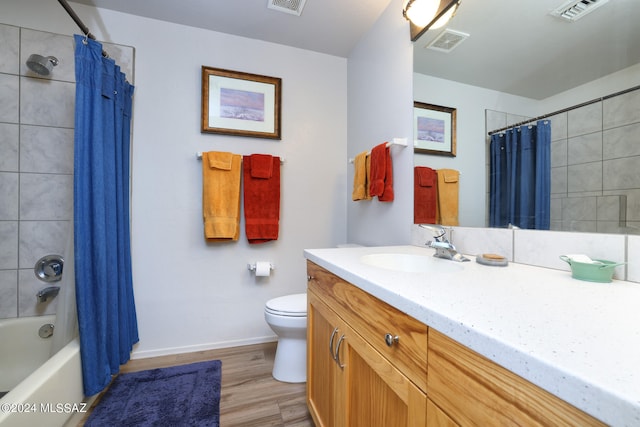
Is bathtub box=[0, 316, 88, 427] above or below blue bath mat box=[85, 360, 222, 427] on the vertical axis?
above

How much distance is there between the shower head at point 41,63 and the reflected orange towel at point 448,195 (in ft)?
7.65

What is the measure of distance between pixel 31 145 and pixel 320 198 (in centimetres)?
184

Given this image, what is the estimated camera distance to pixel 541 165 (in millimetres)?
910

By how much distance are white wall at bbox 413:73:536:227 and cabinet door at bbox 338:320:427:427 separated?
753 millimetres

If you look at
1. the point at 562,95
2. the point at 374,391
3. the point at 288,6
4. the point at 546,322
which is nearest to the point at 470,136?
the point at 562,95

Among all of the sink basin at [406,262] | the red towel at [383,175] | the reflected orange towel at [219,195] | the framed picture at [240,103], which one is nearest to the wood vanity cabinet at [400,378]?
the sink basin at [406,262]

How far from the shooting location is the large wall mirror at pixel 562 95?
2.34 ft

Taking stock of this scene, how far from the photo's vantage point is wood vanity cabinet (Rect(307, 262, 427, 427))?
539 millimetres

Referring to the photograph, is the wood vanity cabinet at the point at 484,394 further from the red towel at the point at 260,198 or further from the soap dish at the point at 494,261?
the red towel at the point at 260,198

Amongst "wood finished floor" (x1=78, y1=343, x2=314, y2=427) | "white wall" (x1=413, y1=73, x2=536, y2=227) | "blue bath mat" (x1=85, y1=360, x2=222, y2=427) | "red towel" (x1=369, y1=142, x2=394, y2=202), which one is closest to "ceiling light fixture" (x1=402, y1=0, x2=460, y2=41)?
"white wall" (x1=413, y1=73, x2=536, y2=227)

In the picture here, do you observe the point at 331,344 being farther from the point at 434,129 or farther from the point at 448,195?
the point at 434,129

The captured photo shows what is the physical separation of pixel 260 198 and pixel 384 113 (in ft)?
3.35

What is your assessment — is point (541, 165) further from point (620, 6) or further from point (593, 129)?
point (620, 6)

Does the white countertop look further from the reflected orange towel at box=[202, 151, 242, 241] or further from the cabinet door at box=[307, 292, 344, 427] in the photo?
the reflected orange towel at box=[202, 151, 242, 241]
